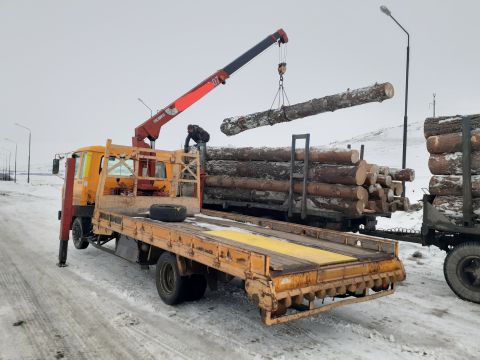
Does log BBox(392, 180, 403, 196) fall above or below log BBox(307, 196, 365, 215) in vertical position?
above

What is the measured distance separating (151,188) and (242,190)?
2.66 m

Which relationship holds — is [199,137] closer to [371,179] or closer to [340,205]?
[340,205]

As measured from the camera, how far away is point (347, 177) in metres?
8.34

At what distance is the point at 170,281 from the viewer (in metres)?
5.62

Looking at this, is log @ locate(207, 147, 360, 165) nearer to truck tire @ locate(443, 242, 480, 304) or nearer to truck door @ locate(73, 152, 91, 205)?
truck tire @ locate(443, 242, 480, 304)

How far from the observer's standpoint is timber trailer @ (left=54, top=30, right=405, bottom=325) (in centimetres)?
384

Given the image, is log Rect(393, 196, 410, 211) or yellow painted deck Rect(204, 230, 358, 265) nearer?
yellow painted deck Rect(204, 230, 358, 265)

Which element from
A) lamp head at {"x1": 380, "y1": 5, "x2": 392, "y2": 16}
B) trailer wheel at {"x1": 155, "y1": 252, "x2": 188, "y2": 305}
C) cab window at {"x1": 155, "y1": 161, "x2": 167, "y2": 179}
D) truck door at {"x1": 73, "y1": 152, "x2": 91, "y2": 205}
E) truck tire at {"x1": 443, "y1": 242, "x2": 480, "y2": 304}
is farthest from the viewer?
lamp head at {"x1": 380, "y1": 5, "x2": 392, "y2": 16}

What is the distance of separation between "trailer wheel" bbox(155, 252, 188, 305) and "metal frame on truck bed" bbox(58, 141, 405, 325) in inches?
0.5

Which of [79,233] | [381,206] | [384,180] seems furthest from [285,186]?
[79,233]

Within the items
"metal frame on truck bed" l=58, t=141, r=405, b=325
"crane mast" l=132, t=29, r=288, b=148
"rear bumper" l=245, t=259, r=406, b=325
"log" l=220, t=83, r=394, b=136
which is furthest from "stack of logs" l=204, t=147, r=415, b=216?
"rear bumper" l=245, t=259, r=406, b=325

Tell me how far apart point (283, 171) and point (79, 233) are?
529 centimetres

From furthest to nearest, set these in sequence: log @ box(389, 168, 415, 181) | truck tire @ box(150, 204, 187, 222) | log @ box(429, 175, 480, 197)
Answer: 1. log @ box(389, 168, 415, 181)
2. truck tire @ box(150, 204, 187, 222)
3. log @ box(429, 175, 480, 197)

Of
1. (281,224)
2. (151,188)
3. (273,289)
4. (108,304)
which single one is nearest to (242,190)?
(151,188)
